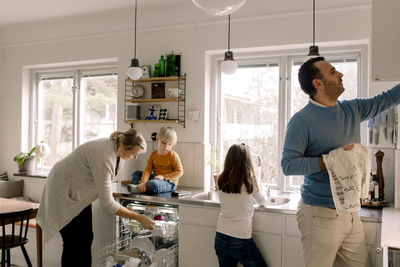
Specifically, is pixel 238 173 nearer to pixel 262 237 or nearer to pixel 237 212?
pixel 237 212

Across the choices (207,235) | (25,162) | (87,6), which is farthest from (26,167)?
(207,235)

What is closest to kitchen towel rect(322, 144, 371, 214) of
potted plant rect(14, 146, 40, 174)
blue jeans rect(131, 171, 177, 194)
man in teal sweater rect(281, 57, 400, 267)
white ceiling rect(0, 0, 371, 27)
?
man in teal sweater rect(281, 57, 400, 267)

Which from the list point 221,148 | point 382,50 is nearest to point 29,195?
point 221,148

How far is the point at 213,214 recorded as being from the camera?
2.71m

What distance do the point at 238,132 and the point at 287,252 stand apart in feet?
4.38

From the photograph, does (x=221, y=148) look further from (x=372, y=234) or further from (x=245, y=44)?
(x=372, y=234)

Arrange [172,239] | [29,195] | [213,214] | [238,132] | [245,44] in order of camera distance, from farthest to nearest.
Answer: [29,195] → [238,132] → [245,44] → [172,239] → [213,214]

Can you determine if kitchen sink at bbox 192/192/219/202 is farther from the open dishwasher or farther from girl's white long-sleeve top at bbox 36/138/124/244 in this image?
girl's white long-sleeve top at bbox 36/138/124/244

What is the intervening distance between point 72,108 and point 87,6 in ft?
4.12

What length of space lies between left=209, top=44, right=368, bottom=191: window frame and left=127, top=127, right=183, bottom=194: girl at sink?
48 centimetres

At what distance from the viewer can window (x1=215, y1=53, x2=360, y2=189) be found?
3.29 meters

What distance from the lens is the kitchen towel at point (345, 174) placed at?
158 cm

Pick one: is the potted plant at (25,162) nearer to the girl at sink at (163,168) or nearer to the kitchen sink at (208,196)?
the girl at sink at (163,168)

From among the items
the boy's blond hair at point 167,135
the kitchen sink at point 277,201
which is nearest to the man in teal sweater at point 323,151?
the kitchen sink at point 277,201
